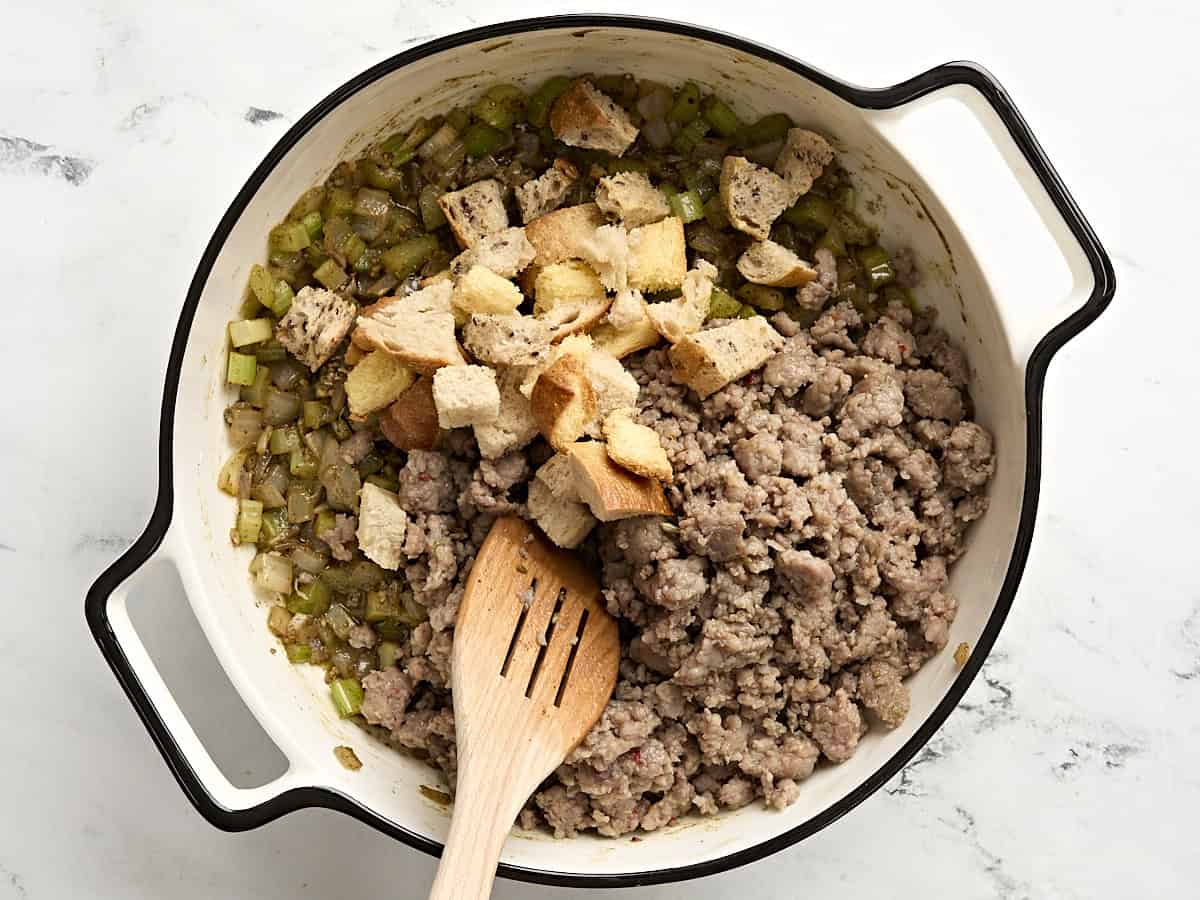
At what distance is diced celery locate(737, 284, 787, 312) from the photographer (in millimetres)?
2744

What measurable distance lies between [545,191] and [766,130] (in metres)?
0.57

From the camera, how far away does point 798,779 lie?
104 inches

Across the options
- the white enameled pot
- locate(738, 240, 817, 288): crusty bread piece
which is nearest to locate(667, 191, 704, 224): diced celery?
locate(738, 240, 817, 288): crusty bread piece

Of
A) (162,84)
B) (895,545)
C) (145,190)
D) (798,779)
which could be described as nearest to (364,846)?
(798,779)

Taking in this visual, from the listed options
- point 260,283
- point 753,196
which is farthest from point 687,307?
point 260,283

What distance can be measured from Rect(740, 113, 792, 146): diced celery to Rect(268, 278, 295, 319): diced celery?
3.91 ft

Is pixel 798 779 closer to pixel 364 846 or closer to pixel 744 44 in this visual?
pixel 364 846

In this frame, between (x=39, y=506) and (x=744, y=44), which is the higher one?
(x=744, y=44)

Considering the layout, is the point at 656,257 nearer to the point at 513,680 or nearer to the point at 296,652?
the point at 513,680

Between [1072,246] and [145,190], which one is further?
[145,190]

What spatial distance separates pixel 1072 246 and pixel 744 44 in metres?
0.83

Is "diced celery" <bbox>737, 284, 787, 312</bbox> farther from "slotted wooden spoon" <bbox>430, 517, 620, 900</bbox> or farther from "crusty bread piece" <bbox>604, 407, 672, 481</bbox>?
"slotted wooden spoon" <bbox>430, 517, 620, 900</bbox>

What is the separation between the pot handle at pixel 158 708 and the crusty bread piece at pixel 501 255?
3.04ft

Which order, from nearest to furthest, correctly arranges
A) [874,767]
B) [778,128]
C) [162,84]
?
1. [874,767]
2. [778,128]
3. [162,84]
